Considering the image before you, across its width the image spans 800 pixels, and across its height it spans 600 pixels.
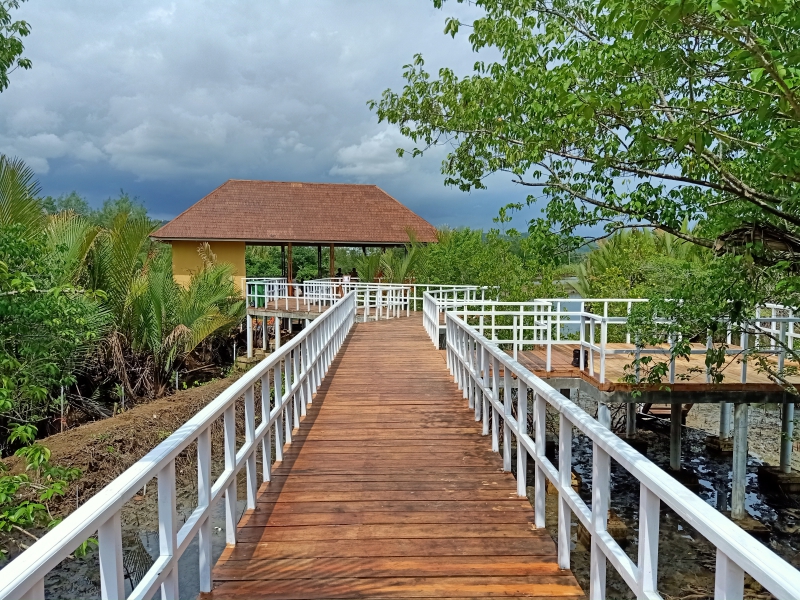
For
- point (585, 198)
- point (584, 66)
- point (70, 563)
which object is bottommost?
point (70, 563)

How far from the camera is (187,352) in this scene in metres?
16.8

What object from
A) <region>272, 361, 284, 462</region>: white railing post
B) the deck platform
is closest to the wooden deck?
the deck platform

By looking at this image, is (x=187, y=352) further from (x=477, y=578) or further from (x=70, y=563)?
(x=477, y=578)

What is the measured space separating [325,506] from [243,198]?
2679cm

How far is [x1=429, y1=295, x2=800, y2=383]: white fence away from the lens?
369 inches

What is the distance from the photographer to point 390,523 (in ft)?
14.7

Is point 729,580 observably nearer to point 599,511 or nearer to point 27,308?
point 599,511

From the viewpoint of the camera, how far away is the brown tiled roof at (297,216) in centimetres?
2738

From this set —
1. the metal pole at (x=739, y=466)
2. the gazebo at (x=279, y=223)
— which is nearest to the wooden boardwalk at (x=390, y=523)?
the metal pole at (x=739, y=466)

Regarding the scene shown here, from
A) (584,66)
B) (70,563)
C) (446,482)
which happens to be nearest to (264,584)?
(446,482)

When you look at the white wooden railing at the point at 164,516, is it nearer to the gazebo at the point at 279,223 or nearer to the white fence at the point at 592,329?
the white fence at the point at 592,329

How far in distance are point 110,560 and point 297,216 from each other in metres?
27.4

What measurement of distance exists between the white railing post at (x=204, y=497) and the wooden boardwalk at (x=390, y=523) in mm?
125

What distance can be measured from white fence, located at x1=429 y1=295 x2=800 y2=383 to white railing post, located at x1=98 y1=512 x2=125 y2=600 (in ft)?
21.3
